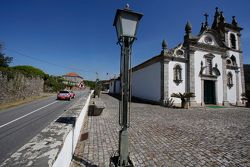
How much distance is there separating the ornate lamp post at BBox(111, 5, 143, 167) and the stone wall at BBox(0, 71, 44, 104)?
55.0 ft

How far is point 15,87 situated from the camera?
17906 millimetres

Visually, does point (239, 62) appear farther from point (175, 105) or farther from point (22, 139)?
point (22, 139)

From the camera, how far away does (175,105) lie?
15.9m

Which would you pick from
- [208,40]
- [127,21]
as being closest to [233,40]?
[208,40]

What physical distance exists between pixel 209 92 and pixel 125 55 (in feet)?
58.9

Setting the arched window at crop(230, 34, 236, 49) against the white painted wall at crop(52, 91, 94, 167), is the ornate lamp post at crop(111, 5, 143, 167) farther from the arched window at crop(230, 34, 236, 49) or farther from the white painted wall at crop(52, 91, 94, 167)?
the arched window at crop(230, 34, 236, 49)

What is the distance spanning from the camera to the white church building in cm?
1609

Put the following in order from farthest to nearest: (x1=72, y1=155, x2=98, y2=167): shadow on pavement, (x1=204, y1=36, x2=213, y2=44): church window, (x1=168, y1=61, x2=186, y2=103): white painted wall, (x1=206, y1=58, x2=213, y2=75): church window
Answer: (x1=204, y1=36, x2=213, y2=44): church window, (x1=206, y1=58, x2=213, y2=75): church window, (x1=168, y1=61, x2=186, y2=103): white painted wall, (x1=72, y1=155, x2=98, y2=167): shadow on pavement

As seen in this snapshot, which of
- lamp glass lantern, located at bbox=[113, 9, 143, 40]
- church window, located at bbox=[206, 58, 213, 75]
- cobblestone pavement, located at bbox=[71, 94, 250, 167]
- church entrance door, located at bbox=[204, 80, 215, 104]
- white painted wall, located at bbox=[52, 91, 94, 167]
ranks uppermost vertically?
church window, located at bbox=[206, 58, 213, 75]

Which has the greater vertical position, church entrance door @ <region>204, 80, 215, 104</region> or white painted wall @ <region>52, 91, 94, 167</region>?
church entrance door @ <region>204, 80, 215, 104</region>

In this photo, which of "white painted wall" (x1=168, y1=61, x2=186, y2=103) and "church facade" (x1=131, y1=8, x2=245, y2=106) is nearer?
"white painted wall" (x1=168, y1=61, x2=186, y2=103)

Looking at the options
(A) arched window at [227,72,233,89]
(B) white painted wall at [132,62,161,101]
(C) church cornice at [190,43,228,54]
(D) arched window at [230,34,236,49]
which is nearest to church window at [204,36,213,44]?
(C) church cornice at [190,43,228,54]

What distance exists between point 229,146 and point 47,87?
38.0 m

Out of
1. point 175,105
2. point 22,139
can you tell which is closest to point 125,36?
point 22,139
